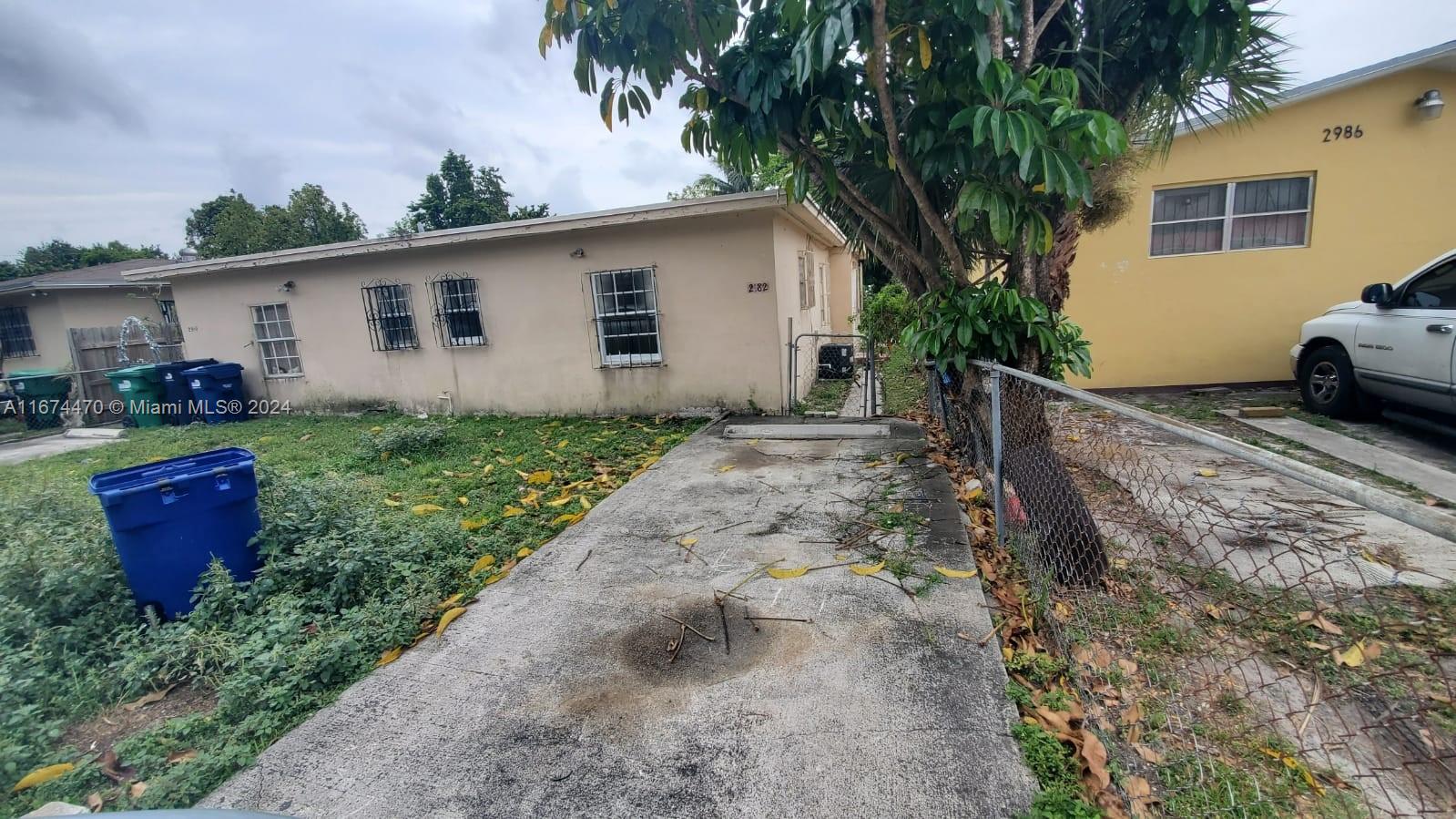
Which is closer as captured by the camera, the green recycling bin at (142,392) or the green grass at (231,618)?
the green grass at (231,618)

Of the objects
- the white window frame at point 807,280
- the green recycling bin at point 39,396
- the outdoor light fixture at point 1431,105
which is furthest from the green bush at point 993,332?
the green recycling bin at point 39,396

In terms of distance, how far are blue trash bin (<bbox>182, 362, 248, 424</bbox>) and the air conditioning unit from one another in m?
10.6

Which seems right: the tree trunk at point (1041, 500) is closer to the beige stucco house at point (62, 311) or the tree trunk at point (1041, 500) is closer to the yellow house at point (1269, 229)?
the yellow house at point (1269, 229)

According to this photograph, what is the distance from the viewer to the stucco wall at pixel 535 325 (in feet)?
26.3

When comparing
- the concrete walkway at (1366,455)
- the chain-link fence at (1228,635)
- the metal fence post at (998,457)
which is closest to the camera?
the chain-link fence at (1228,635)

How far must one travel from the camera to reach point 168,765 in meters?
2.23

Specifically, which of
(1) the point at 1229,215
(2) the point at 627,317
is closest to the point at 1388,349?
(1) the point at 1229,215

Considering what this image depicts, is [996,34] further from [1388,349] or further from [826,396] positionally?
[826,396]

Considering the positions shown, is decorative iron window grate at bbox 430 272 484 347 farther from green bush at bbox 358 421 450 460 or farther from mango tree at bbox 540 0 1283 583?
mango tree at bbox 540 0 1283 583

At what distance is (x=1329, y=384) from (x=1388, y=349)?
43.7 inches

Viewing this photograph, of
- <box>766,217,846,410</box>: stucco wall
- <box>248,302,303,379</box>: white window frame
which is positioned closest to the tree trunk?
<box>766,217,846,410</box>: stucco wall

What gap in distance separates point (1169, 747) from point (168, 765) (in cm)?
364

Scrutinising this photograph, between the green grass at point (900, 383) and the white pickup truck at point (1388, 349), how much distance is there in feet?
14.2

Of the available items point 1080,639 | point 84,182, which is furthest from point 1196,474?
point 84,182
